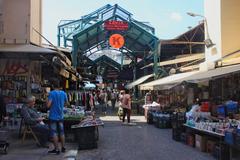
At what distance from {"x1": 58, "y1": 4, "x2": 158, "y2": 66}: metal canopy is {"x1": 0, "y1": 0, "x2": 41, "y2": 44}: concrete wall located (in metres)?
18.6

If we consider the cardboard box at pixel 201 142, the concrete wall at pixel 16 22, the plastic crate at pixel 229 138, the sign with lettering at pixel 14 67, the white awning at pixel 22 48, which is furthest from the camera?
the concrete wall at pixel 16 22

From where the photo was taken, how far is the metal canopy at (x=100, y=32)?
117 ft

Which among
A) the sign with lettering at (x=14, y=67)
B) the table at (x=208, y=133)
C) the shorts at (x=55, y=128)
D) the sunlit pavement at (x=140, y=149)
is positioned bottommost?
the sunlit pavement at (x=140, y=149)

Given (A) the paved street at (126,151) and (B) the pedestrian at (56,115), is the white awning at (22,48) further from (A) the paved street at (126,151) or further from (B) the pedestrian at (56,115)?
(A) the paved street at (126,151)

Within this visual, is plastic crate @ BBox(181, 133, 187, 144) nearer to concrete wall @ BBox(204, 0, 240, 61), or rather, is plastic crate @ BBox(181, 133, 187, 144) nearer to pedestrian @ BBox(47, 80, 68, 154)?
pedestrian @ BBox(47, 80, 68, 154)

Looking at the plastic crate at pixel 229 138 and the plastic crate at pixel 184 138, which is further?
the plastic crate at pixel 184 138

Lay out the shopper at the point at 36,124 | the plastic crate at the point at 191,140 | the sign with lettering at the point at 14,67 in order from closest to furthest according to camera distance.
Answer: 1. the shopper at the point at 36,124
2. the plastic crate at the point at 191,140
3. the sign with lettering at the point at 14,67

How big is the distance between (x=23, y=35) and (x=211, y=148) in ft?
26.3

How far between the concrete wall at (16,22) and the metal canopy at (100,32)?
18638 mm

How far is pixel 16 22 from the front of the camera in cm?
1653

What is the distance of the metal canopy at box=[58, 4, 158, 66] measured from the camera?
35.8 metres

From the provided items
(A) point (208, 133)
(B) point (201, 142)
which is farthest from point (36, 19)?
(A) point (208, 133)

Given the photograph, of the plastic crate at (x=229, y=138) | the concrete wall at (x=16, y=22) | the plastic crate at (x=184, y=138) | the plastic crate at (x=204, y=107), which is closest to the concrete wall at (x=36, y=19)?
the concrete wall at (x=16, y=22)

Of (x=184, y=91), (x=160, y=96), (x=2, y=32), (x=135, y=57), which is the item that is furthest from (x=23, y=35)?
(x=135, y=57)
